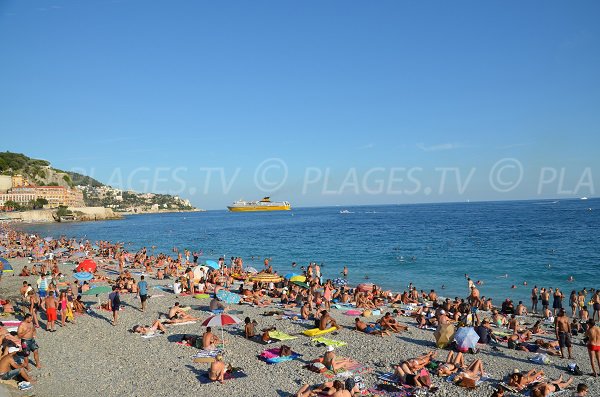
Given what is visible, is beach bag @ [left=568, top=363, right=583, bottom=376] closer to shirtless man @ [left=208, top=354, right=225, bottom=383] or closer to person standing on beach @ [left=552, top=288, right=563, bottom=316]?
shirtless man @ [left=208, top=354, right=225, bottom=383]

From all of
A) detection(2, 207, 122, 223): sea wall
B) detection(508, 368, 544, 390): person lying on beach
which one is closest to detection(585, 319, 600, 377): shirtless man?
detection(508, 368, 544, 390): person lying on beach

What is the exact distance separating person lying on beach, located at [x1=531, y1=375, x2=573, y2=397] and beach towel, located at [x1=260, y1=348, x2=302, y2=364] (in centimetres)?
540

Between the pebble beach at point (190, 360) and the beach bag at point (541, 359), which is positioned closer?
the pebble beach at point (190, 360)

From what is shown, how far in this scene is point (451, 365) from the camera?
33.7ft

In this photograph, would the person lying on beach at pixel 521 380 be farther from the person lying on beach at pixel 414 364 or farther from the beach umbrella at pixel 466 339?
the beach umbrella at pixel 466 339

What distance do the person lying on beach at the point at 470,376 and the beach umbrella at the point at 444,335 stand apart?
2168mm

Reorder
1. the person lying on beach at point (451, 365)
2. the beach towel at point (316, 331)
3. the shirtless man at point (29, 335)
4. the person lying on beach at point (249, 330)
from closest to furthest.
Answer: the person lying on beach at point (451, 365) → the shirtless man at point (29, 335) → the person lying on beach at point (249, 330) → the beach towel at point (316, 331)

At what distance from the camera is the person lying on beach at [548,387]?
8.76 metres

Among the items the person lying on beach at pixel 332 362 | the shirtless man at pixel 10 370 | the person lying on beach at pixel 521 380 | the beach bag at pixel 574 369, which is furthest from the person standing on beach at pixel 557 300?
the shirtless man at pixel 10 370

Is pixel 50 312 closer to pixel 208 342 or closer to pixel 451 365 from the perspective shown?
pixel 208 342

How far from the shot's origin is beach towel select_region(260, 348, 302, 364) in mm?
10953

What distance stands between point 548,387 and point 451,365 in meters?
2.02

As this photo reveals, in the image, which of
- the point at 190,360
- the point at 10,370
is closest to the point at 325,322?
the point at 190,360

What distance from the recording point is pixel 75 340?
42.1 ft
